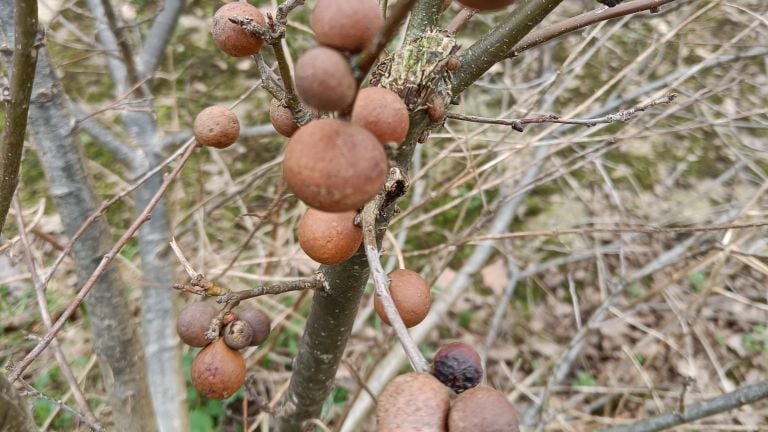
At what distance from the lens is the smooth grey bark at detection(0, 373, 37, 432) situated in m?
0.76

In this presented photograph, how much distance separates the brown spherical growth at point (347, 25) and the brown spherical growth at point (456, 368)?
0.36 meters

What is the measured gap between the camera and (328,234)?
811 millimetres

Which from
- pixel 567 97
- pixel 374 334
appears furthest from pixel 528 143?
pixel 567 97

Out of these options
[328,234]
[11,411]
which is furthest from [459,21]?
[11,411]

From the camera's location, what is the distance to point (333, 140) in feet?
1.75

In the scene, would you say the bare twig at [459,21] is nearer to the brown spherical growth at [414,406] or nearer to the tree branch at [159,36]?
the brown spherical growth at [414,406]

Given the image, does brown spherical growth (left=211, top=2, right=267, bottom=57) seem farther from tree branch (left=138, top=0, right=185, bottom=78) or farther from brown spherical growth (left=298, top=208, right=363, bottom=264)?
tree branch (left=138, top=0, right=185, bottom=78)

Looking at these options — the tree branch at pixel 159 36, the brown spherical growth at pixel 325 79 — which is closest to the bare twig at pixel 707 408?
the brown spherical growth at pixel 325 79

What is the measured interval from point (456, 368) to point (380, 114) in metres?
0.31

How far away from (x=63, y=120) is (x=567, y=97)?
341cm

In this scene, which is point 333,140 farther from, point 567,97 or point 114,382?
point 567,97

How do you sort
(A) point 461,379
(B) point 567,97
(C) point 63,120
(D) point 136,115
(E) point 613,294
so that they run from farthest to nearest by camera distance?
1. (B) point 567,97
2. (E) point 613,294
3. (D) point 136,115
4. (C) point 63,120
5. (A) point 461,379

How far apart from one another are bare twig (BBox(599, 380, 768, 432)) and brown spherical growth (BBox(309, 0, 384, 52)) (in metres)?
1.60

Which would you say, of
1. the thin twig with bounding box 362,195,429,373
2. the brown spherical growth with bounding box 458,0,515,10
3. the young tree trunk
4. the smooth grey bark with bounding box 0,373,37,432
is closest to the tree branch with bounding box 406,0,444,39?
the young tree trunk
